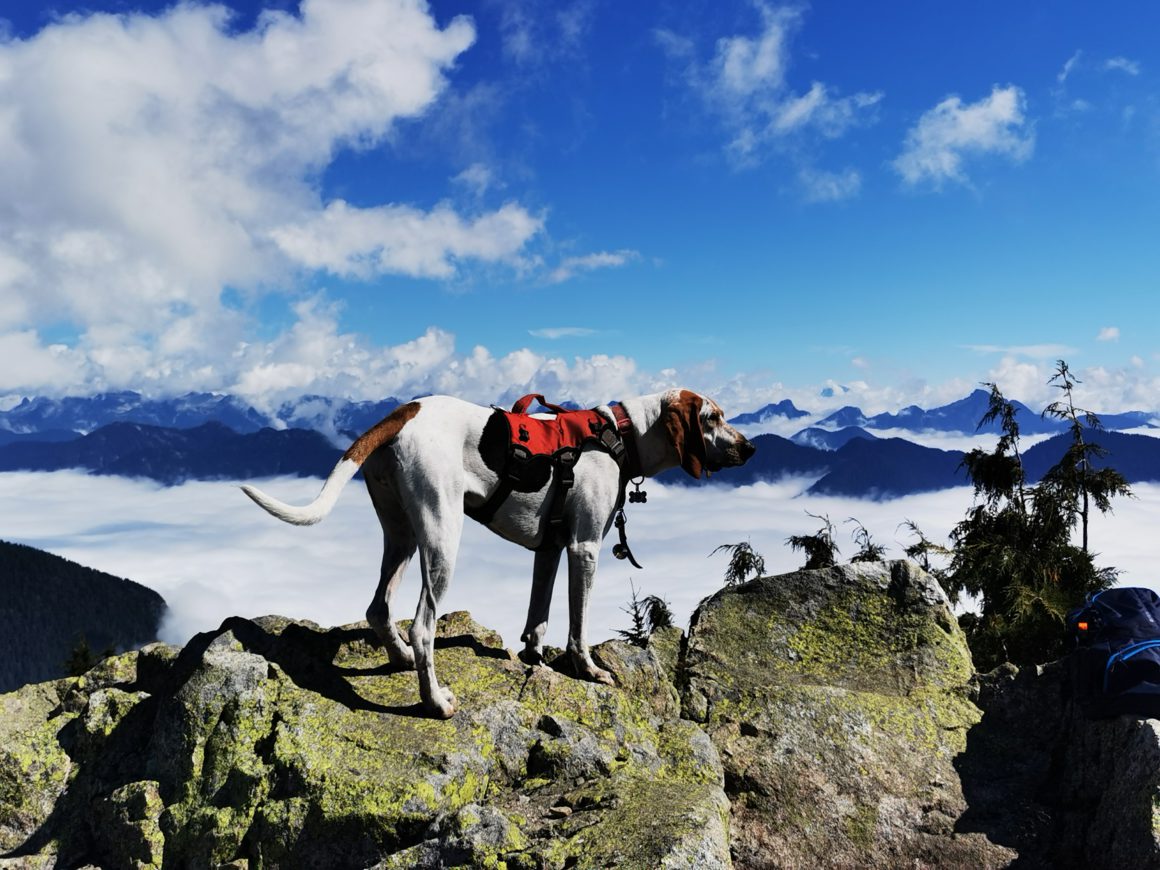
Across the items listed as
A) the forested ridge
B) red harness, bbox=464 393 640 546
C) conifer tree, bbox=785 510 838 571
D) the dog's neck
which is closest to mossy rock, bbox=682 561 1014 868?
the dog's neck

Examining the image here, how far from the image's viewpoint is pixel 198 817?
6254 millimetres

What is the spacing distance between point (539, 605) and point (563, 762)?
2.52m

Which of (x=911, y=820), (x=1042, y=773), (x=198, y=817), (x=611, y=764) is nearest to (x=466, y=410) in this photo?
(x=611, y=764)

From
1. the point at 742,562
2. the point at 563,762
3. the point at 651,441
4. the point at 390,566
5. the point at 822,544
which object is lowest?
the point at 563,762

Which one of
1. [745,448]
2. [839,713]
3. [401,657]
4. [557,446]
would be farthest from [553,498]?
[839,713]

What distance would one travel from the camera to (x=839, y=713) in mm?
8148

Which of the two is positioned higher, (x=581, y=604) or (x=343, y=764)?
(x=581, y=604)

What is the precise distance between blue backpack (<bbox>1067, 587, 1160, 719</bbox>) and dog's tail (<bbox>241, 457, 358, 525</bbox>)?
6.95 metres

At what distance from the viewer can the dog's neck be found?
8836 mm

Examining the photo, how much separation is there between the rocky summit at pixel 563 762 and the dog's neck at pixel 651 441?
2094 mm

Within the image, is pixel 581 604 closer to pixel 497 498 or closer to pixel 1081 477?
pixel 497 498

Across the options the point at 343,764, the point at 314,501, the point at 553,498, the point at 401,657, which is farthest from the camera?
the point at 553,498

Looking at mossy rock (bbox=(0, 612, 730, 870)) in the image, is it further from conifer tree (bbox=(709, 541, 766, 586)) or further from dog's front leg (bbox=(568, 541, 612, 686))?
conifer tree (bbox=(709, 541, 766, 586))

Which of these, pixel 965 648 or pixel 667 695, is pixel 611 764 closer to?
pixel 667 695
